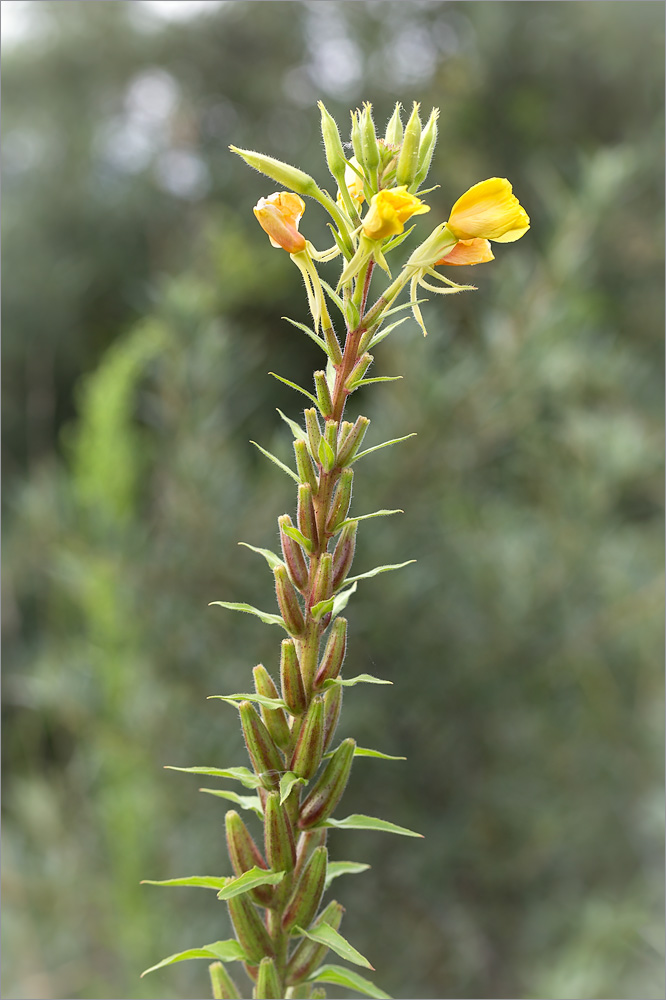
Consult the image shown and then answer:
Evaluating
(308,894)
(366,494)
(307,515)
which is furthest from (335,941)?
(366,494)

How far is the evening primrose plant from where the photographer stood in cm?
23

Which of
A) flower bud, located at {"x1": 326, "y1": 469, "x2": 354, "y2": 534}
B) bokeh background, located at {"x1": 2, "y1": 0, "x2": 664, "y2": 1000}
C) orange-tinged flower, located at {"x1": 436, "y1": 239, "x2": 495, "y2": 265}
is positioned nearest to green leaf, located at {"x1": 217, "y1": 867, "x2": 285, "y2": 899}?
flower bud, located at {"x1": 326, "y1": 469, "x2": 354, "y2": 534}

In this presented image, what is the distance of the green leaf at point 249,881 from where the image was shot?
213 millimetres

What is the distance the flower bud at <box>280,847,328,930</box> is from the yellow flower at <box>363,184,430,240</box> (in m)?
0.19

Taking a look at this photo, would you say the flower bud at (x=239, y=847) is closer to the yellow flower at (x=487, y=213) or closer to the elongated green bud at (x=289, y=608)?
the elongated green bud at (x=289, y=608)

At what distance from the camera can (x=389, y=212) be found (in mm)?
224

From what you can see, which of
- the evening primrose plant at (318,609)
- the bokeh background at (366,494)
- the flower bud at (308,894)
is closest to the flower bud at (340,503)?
the evening primrose plant at (318,609)

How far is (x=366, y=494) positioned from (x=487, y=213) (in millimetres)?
700

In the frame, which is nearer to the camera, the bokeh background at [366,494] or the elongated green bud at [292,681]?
the elongated green bud at [292,681]

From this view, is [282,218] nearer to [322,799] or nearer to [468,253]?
[468,253]

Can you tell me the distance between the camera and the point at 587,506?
3.35 feet

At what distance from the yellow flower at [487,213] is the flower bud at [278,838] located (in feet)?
0.63

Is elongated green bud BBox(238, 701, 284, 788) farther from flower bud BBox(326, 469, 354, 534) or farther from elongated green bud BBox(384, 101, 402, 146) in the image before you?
elongated green bud BBox(384, 101, 402, 146)

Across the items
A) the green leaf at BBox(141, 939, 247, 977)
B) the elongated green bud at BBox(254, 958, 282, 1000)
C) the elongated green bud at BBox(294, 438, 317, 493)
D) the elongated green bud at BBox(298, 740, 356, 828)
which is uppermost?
the elongated green bud at BBox(294, 438, 317, 493)
